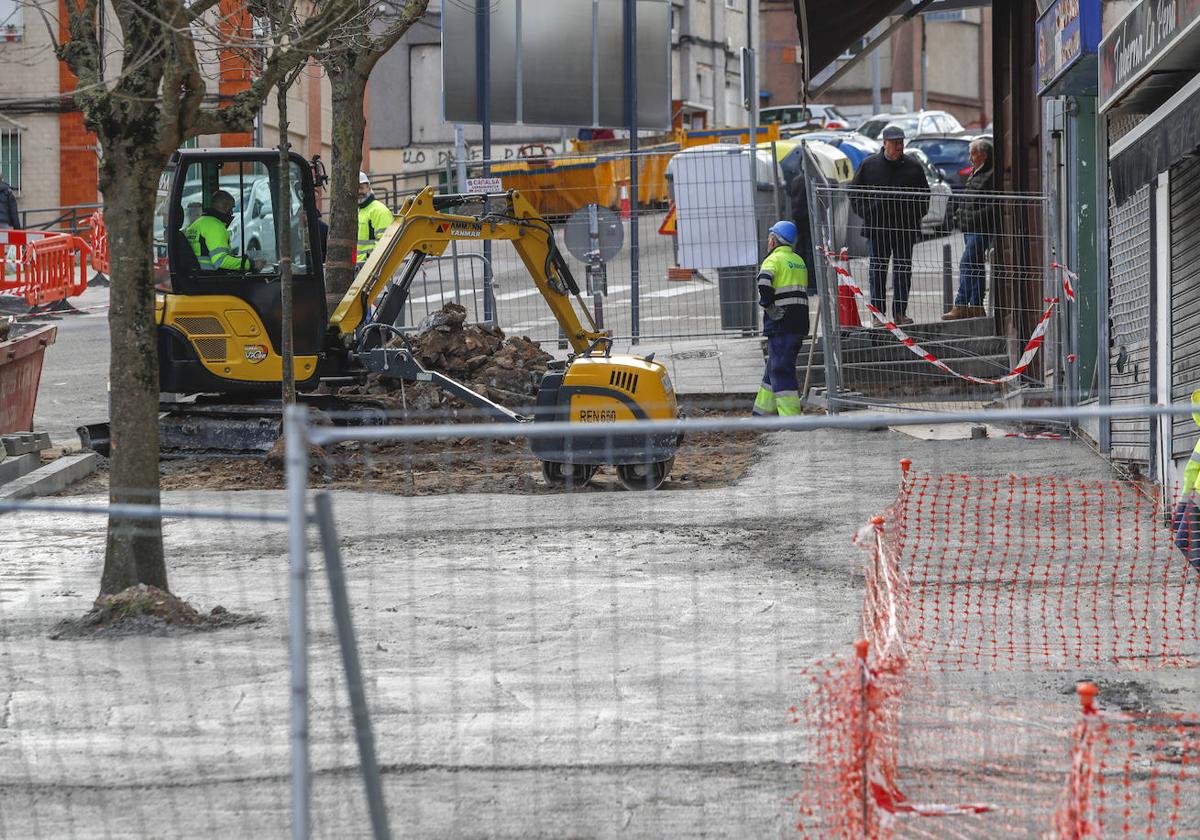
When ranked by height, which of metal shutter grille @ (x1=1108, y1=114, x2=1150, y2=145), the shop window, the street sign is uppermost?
the shop window

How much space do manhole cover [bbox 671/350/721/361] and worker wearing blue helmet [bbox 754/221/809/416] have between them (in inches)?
132

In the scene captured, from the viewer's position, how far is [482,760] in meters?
6.05

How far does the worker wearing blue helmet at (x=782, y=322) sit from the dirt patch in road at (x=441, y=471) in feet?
1.87

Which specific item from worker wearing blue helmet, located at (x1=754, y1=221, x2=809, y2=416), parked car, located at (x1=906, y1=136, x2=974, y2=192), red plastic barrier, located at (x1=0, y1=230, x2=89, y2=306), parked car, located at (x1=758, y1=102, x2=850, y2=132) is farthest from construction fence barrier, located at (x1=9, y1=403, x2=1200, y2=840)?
parked car, located at (x1=758, y1=102, x2=850, y2=132)

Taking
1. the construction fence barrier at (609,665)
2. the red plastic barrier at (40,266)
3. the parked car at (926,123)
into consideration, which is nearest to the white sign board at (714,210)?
the construction fence barrier at (609,665)

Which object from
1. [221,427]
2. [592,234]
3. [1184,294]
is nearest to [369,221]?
[592,234]

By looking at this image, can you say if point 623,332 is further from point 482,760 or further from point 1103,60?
point 482,760

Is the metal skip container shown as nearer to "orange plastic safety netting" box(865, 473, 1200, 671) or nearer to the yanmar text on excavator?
the yanmar text on excavator

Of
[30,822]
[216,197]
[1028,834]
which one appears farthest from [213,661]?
[216,197]

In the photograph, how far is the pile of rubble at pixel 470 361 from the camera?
47.9ft

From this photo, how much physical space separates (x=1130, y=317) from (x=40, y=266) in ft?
50.8

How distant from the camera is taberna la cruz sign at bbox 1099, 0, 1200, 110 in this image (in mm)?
8992

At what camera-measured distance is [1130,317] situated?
12.2 m

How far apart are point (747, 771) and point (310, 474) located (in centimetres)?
687
